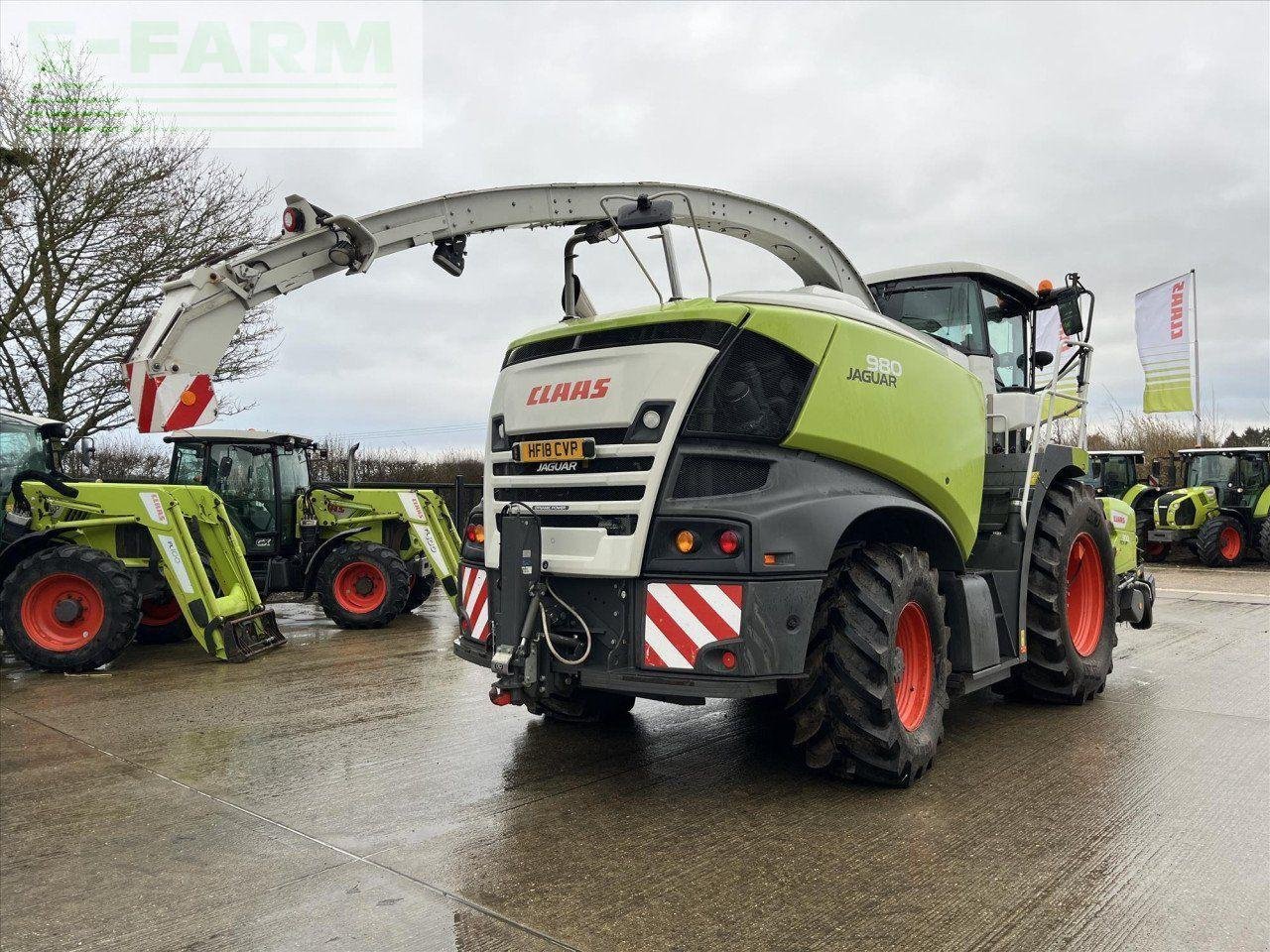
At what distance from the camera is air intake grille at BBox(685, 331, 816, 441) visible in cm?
377

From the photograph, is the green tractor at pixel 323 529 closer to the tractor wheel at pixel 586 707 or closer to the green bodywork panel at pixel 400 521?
the green bodywork panel at pixel 400 521

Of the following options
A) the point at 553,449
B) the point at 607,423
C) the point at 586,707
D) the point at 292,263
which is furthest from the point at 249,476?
the point at 607,423

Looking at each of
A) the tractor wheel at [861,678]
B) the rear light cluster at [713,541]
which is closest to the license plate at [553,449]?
the rear light cluster at [713,541]

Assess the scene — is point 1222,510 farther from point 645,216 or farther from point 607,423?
point 607,423

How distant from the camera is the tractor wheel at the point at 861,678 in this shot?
150 inches

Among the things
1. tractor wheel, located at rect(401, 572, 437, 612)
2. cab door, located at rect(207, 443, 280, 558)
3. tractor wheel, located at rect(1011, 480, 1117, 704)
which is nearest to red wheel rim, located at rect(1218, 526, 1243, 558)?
tractor wheel, located at rect(1011, 480, 1117, 704)

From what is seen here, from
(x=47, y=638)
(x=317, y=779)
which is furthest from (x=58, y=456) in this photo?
(x=317, y=779)

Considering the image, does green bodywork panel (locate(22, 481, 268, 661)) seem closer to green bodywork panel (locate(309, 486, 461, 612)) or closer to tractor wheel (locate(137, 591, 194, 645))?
tractor wheel (locate(137, 591, 194, 645))

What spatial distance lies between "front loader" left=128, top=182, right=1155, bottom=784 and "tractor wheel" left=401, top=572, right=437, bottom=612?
5699mm

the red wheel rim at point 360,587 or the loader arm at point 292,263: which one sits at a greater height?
the loader arm at point 292,263

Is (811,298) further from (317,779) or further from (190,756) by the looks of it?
(190,756)

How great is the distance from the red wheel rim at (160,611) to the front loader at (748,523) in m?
5.56

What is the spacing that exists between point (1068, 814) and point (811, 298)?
2.38 meters

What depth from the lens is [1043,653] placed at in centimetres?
545
